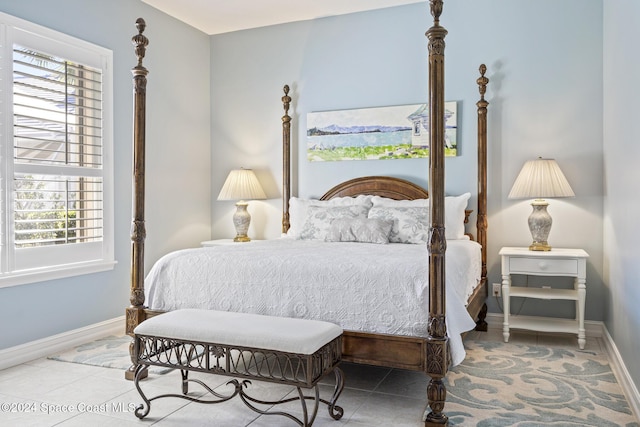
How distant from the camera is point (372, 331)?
256 centimetres

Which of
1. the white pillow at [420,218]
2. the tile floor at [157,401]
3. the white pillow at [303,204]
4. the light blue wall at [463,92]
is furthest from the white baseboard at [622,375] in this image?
the white pillow at [303,204]

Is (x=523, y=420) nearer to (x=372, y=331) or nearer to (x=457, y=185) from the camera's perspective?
(x=372, y=331)

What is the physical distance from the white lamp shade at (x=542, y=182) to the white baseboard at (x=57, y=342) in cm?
343

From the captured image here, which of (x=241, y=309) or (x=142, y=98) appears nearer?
(x=241, y=309)

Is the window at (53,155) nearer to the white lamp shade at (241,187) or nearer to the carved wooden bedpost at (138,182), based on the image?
the carved wooden bedpost at (138,182)

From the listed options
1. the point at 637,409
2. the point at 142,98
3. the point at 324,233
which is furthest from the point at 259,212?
the point at 637,409

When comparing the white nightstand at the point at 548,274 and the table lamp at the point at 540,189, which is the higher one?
the table lamp at the point at 540,189

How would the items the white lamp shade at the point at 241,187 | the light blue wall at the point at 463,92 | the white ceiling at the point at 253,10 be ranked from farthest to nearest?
1. the white lamp shade at the point at 241,187
2. the white ceiling at the point at 253,10
3. the light blue wall at the point at 463,92

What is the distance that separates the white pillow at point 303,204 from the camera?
14.6 feet

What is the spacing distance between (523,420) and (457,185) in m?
2.40

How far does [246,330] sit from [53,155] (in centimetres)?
226

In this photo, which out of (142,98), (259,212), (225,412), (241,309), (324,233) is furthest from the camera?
(259,212)

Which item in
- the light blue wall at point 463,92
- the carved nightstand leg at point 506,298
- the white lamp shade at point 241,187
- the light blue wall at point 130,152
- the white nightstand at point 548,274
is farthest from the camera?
the white lamp shade at point 241,187

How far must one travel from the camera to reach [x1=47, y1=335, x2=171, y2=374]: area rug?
331 cm
